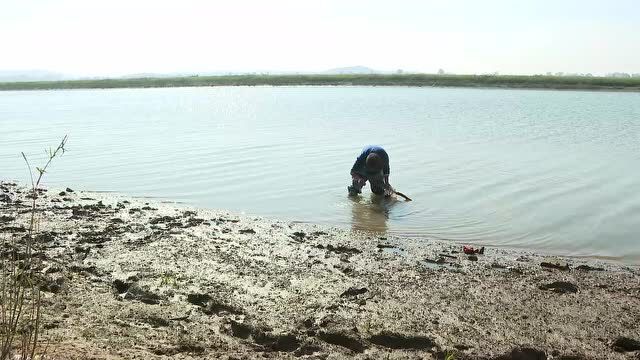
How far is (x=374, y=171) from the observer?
34.9ft

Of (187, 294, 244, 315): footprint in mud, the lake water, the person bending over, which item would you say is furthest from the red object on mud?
(187, 294, 244, 315): footprint in mud

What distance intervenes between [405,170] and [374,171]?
11.4 ft

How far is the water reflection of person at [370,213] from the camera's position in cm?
902

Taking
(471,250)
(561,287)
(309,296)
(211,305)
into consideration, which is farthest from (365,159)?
(211,305)

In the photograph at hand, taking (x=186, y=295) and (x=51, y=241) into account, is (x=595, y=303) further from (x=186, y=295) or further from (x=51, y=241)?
(x=51, y=241)

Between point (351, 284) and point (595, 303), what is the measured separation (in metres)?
2.37

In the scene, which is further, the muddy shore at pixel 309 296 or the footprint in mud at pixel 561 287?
the footprint in mud at pixel 561 287

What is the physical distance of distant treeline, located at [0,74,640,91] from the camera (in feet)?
183

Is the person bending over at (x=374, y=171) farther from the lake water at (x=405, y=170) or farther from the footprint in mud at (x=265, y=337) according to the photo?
the footprint in mud at (x=265, y=337)

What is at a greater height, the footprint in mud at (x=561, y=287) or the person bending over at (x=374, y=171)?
the person bending over at (x=374, y=171)

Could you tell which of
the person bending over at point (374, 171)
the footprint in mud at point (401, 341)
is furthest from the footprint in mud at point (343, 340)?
the person bending over at point (374, 171)

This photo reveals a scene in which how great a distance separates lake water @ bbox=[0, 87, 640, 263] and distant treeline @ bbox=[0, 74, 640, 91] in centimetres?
3196

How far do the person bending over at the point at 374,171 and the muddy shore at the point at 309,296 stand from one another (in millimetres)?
2346

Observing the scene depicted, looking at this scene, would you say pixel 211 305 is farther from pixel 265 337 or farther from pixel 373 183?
pixel 373 183
